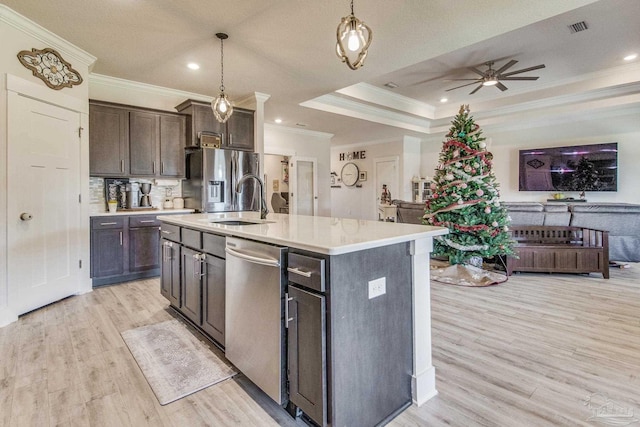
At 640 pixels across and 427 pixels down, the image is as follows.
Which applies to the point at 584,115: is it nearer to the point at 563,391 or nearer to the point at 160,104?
the point at 563,391

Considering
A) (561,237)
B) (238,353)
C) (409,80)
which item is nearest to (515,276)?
(561,237)

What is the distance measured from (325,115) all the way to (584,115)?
16.7 feet

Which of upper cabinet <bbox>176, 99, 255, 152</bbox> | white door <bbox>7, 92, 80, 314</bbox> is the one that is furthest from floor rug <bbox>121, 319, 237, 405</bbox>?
upper cabinet <bbox>176, 99, 255, 152</bbox>

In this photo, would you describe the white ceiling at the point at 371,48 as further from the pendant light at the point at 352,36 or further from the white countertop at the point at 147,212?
the white countertop at the point at 147,212

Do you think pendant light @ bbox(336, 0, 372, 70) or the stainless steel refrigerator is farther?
the stainless steel refrigerator

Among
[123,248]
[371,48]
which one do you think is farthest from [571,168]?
[123,248]

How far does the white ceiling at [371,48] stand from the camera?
2.81 meters

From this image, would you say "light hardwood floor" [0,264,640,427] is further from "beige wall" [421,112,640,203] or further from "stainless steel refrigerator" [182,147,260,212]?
"beige wall" [421,112,640,203]

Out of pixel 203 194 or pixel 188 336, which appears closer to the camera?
pixel 188 336

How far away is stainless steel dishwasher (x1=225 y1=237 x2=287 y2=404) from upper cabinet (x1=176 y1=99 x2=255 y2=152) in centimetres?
318

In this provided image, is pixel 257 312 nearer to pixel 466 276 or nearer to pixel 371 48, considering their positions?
pixel 371 48

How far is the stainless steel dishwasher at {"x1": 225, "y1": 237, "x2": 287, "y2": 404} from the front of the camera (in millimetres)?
1592

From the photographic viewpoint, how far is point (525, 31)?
3840 mm

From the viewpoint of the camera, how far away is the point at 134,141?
4.34 metres
